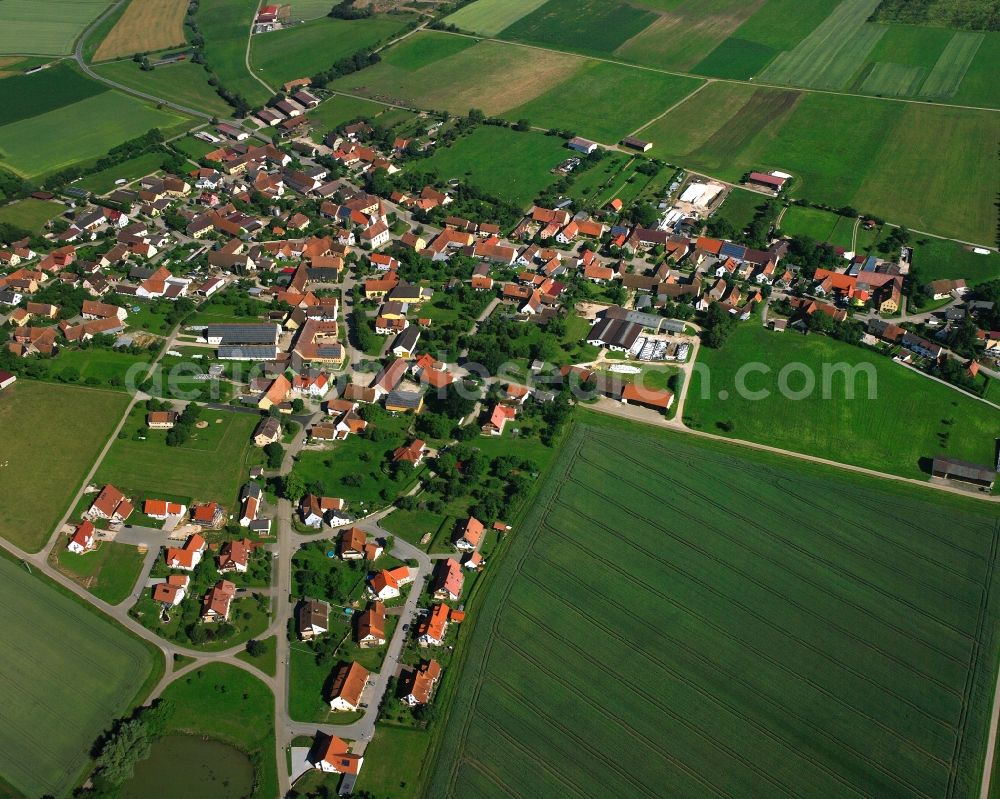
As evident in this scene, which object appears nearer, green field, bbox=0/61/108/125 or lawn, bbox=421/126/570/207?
lawn, bbox=421/126/570/207

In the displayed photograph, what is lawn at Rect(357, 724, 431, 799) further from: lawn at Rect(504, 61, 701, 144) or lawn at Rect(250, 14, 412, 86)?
→ lawn at Rect(250, 14, 412, 86)

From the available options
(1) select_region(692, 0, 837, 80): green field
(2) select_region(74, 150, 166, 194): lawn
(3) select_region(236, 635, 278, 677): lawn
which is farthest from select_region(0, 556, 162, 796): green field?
(1) select_region(692, 0, 837, 80): green field

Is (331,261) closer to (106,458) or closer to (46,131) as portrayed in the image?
(106,458)

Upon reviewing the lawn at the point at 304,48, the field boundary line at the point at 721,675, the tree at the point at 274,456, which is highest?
the lawn at the point at 304,48

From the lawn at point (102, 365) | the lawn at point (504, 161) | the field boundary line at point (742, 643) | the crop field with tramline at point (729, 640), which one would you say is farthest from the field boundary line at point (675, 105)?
the field boundary line at point (742, 643)

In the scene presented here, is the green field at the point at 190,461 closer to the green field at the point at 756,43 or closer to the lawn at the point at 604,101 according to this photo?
the lawn at the point at 604,101

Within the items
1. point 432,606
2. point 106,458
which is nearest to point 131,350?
point 106,458
